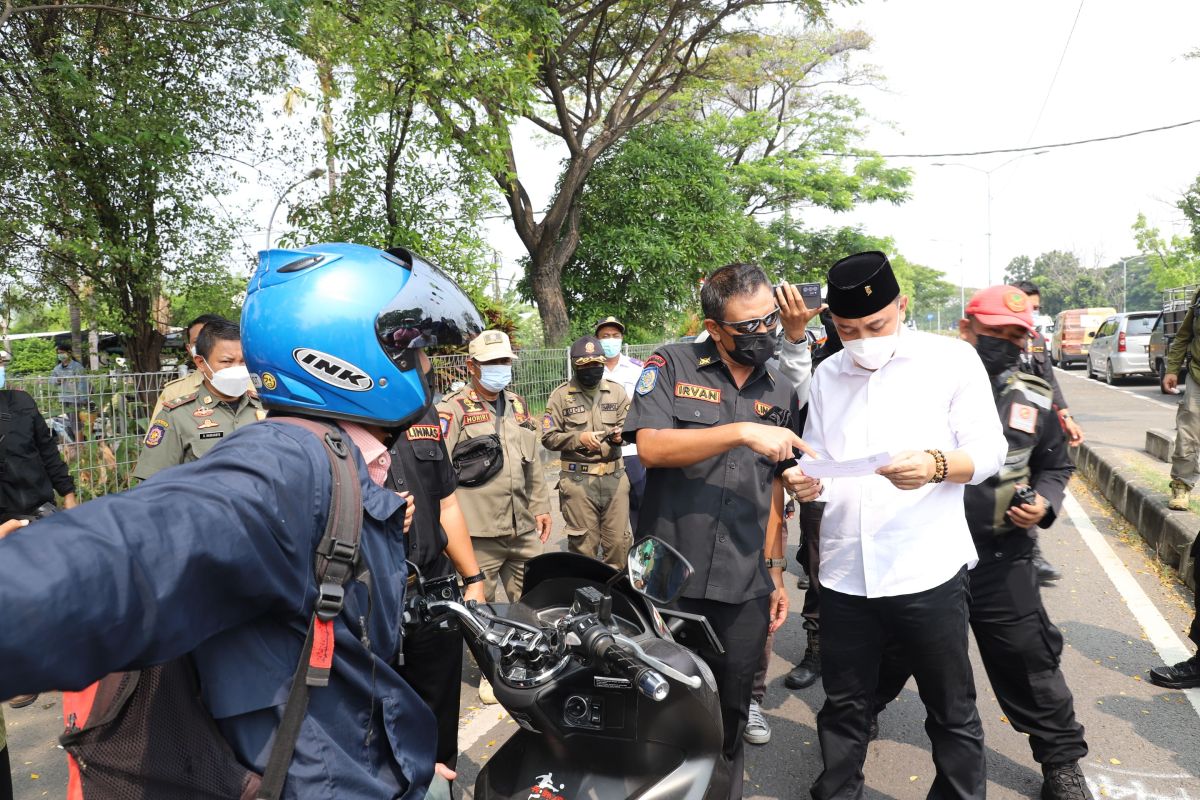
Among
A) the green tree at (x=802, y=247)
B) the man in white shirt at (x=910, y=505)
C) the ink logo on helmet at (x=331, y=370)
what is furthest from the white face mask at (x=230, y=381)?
the green tree at (x=802, y=247)

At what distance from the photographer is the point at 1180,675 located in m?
3.92

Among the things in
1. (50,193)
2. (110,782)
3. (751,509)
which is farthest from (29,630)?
(50,193)

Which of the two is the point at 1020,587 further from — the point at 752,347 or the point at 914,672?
the point at 752,347

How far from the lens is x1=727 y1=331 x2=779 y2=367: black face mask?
8.93 ft

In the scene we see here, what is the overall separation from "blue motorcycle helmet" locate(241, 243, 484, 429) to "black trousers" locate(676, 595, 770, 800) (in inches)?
64.2

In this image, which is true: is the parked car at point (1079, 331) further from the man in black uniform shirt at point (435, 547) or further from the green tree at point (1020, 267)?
the green tree at point (1020, 267)

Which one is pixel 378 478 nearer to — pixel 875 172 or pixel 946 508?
pixel 946 508

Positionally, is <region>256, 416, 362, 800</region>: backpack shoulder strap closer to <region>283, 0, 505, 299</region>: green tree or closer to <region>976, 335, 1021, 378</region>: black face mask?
<region>976, 335, 1021, 378</region>: black face mask

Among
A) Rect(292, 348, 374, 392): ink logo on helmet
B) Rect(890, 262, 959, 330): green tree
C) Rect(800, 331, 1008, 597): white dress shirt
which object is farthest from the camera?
Rect(890, 262, 959, 330): green tree

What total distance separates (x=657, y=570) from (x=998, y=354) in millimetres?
Answer: 2132

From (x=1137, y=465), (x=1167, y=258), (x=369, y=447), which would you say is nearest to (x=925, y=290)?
(x=1167, y=258)

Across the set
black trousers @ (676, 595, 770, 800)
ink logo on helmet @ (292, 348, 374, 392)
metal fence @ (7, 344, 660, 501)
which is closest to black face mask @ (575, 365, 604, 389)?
metal fence @ (7, 344, 660, 501)

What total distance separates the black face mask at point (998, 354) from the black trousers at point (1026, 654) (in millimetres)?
752

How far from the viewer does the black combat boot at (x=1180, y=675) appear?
12.8ft
